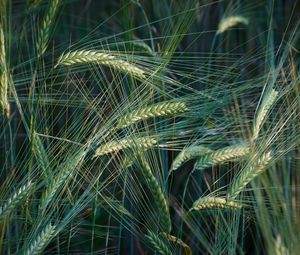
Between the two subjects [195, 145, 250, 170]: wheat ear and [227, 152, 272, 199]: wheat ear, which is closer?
[227, 152, 272, 199]: wheat ear

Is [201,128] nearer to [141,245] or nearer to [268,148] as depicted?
[268,148]

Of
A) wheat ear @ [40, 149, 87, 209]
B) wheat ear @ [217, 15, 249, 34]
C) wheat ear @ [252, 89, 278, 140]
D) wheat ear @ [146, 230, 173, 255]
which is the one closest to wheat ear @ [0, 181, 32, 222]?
wheat ear @ [40, 149, 87, 209]

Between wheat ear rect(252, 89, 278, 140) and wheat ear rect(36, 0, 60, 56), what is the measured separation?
516mm

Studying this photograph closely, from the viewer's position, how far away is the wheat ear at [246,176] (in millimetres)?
1329

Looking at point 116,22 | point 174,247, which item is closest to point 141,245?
point 174,247

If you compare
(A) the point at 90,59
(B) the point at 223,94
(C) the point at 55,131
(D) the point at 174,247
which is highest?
(A) the point at 90,59

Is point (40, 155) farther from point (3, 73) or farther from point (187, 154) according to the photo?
point (187, 154)

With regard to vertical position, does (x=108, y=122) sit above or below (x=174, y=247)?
above

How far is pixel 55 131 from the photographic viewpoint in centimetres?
205

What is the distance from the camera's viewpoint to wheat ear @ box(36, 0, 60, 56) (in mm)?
1478

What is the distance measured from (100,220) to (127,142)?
1.90 feet

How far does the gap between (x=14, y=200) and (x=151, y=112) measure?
1.16 ft

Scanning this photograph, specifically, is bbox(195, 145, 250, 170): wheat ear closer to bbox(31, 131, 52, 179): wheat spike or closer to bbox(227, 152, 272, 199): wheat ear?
bbox(227, 152, 272, 199): wheat ear

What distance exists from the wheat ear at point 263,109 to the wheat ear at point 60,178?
0.38 m
